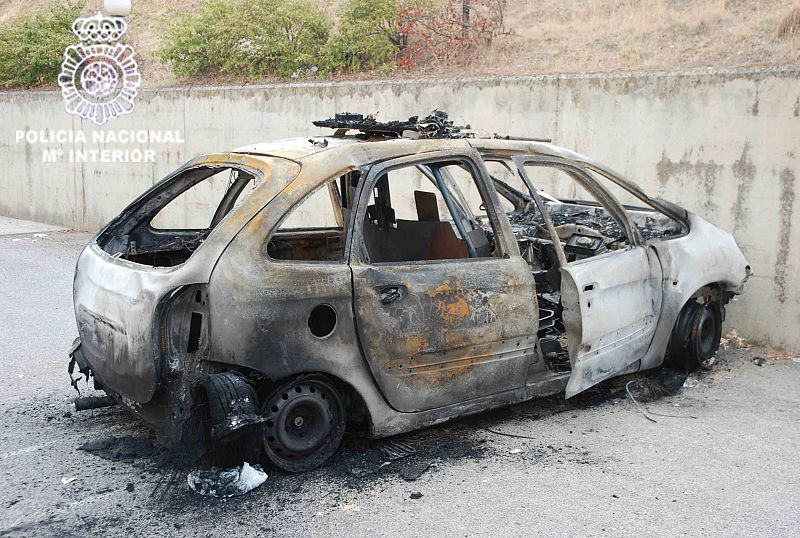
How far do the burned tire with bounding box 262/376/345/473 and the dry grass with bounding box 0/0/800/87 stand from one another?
5.92 m

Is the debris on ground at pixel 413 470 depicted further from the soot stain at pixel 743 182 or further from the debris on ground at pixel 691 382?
the soot stain at pixel 743 182

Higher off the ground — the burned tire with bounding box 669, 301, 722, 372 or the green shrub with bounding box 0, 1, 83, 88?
the green shrub with bounding box 0, 1, 83, 88

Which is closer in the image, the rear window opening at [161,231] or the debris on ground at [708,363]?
the rear window opening at [161,231]

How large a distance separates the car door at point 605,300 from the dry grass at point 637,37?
3621mm

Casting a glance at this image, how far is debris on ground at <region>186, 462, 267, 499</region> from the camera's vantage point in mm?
4141

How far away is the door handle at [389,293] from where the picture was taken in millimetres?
4445

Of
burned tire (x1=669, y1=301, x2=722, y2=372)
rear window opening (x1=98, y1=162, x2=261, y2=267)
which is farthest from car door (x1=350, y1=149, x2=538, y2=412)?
burned tire (x1=669, y1=301, x2=722, y2=372)

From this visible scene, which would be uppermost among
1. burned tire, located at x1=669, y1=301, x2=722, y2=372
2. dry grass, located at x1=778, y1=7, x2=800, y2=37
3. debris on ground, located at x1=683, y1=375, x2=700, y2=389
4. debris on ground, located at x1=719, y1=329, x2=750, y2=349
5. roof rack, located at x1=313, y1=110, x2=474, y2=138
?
dry grass, located at x1=778, y1=7, x2=800, y2=37

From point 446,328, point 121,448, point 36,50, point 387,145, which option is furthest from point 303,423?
point 36,50

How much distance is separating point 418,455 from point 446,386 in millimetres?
411

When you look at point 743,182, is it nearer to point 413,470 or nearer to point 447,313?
point 447,313

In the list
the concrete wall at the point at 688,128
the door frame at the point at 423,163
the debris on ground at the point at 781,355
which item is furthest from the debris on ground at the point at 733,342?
the door frame at the point at 423,163

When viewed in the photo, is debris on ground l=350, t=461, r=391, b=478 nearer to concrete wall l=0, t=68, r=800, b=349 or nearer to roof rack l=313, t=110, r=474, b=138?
roof rack l=313, t=110, r=474, b=138

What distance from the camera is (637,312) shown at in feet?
18.2
